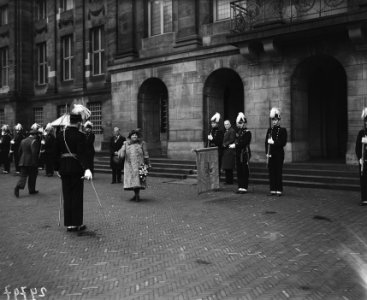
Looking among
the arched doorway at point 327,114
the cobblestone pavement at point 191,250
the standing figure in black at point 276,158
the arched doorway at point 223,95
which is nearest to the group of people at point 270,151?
the standing figure in black at point 276,158

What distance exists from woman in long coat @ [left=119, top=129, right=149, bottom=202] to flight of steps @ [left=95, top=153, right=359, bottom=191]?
4454 millimetres

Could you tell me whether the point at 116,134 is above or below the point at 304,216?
above

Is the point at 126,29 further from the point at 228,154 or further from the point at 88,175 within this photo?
the point at 88,175

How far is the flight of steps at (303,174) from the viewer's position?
467 inches

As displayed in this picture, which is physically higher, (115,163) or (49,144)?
(49,144)

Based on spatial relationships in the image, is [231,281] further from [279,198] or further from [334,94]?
[334,94]

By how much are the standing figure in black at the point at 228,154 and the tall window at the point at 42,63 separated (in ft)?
63.6

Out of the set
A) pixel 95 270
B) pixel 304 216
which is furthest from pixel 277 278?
pixel 304 216

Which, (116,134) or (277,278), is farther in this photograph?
(116,134)

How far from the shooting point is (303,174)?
13055mm

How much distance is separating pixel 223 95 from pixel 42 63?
51.6ft

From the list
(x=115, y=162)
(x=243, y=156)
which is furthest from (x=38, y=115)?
(x=243, y=156)

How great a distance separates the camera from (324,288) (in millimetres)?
4438

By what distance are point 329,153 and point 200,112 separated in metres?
5.96
